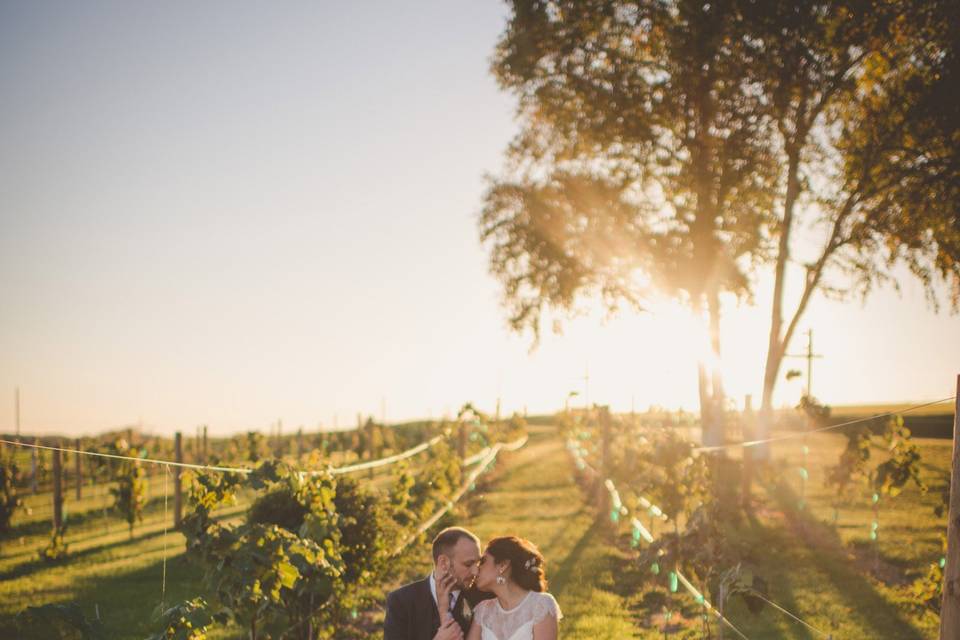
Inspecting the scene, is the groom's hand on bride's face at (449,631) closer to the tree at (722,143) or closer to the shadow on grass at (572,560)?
the shadow on grass at (572,560)

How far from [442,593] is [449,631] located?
226 mm

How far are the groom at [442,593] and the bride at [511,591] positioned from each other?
91 mm

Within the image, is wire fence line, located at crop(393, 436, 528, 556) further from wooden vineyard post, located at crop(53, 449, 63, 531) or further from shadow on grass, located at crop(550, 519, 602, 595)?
wooden vineyard post, located at crop(53, 449, 63, 531)

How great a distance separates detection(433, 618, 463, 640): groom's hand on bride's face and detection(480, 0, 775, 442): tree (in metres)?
13.0

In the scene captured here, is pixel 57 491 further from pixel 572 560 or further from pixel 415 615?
pixel 415 615

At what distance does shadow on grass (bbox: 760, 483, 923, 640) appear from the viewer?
828 cm

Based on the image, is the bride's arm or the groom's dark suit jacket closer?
the bride's arm

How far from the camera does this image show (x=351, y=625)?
840 cm

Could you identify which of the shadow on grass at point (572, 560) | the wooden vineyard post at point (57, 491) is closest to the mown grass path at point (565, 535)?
the shadow on grass at point (572, 560)

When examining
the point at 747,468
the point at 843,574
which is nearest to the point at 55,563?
the point at 843,574

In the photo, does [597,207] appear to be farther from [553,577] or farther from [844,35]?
[553,577]

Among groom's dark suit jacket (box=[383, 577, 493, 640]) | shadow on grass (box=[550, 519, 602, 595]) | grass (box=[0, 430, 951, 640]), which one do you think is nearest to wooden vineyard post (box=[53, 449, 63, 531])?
grass (box=[0, 430, 951, 640])

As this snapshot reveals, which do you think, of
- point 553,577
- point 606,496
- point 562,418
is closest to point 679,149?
point 606,496

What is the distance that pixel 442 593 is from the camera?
4.10 m
